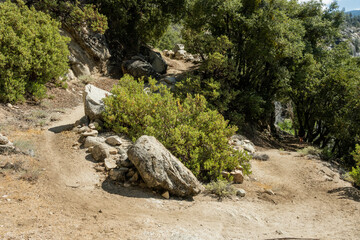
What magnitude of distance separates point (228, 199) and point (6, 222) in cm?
482

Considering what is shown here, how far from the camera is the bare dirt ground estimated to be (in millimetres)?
4137

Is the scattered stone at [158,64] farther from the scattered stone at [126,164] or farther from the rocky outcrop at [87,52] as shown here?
the scattered stone at [126,164]

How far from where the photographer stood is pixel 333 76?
1545 cm

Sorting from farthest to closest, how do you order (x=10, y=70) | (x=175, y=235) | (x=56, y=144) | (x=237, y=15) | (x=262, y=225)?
1. (x=237, y=15)
2. (x=10, y=70)
3. (x=56, y=144)
4. (x=262, y=225)
5. (x=175, y=235)

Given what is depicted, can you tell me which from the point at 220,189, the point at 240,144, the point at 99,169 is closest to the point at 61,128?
the point at 99,169

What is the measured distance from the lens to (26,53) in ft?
34.1

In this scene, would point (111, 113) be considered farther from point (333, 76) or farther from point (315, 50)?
point (315, 50)

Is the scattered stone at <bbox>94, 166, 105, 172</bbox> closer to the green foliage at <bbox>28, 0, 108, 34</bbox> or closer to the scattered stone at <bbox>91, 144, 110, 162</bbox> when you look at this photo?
the scattered stone at <bbox>91, 144, 110, 162</bbox>

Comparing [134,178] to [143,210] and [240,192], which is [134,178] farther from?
[240,192]

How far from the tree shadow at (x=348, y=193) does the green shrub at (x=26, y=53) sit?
1208cm

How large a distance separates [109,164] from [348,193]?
24.5 ft

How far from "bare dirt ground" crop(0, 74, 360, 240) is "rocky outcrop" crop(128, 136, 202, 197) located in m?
0.29

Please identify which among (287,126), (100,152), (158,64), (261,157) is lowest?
(287,126)

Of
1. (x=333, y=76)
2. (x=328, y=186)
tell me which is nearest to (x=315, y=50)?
(x=333, y=76)
